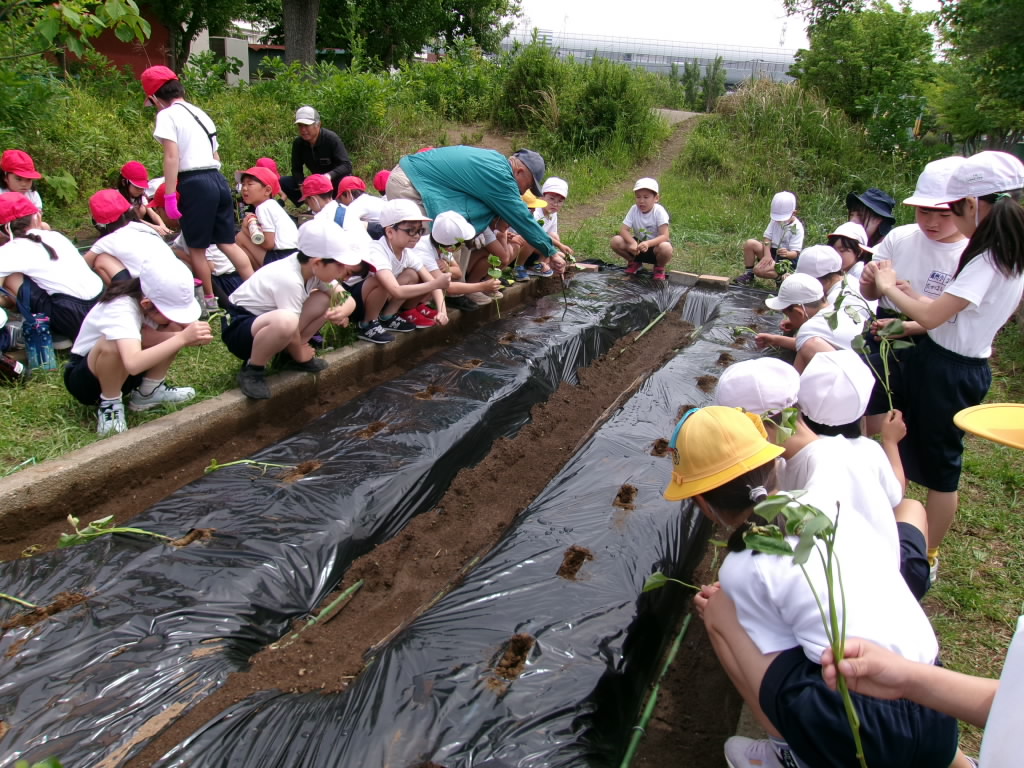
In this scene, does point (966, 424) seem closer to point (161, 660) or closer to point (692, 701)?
point (692, 701)

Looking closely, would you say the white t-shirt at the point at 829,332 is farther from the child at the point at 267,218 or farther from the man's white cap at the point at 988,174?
the child at the point at 267,218

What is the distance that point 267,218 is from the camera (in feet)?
16.0

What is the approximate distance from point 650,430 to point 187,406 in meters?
2.33

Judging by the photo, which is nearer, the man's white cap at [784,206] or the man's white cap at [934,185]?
the man's white cap at [934,185]

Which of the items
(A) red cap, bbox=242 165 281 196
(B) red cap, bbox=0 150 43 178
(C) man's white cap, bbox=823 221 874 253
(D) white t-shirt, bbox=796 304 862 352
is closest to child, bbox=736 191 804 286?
(C) man's white cap, bbox=823 221 874 253

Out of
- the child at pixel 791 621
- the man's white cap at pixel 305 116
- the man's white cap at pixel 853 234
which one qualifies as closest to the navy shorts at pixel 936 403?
the child at pixel 791 621

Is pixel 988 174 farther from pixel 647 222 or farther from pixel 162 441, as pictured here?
pixel 647 222

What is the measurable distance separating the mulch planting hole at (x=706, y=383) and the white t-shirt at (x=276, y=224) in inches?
111

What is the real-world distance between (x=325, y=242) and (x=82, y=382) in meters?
1.28

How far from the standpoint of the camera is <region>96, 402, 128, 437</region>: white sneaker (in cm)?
324

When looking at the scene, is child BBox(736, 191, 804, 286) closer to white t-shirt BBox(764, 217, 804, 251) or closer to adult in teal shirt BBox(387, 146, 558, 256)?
white t-shirt BBox(764, 217, 804, 251)

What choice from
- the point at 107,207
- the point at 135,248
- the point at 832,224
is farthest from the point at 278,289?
the point at 832,224

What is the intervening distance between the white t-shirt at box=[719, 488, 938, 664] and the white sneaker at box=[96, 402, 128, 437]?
2760 mm

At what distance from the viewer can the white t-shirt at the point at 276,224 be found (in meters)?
4.86
